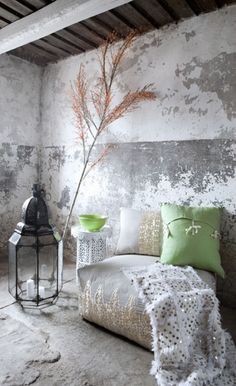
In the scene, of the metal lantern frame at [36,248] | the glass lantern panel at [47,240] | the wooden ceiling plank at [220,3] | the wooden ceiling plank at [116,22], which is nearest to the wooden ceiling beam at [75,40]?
the wooden ceiling plank at [116,22]

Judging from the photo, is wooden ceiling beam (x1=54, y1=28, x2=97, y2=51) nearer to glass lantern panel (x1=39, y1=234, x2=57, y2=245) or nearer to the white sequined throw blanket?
glass lantern panel (x1=39, y1=234, x2=57, y2=245)

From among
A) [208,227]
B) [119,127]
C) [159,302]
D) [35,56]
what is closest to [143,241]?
[208,227]

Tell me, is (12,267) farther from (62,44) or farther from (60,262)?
(62,44)

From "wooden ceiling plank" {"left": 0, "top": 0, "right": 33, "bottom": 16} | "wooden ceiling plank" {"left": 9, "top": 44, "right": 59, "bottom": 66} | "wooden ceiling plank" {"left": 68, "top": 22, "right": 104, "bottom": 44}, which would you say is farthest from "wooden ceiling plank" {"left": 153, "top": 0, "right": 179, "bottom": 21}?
"wooden ceiling plank" {"left": 9, "top": 44, "right": 59, "bottom": 66}

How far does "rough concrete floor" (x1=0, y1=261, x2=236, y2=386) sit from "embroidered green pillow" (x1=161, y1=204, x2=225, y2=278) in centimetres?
55

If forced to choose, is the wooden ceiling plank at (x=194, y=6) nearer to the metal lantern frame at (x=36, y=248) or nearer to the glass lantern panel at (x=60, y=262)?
the metal lantern frame at (x=36, y=248)

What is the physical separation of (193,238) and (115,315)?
0.82m

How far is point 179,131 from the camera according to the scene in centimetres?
281

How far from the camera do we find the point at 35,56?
12.4 feet

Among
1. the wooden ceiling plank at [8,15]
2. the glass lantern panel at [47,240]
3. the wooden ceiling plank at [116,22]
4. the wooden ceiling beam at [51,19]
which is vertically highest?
the wooden ceiling plank at [116,22]

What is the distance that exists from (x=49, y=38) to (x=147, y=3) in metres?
1.26

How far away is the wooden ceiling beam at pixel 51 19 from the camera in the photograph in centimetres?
204

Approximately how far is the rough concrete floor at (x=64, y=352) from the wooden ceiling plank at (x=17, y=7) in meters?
2.55

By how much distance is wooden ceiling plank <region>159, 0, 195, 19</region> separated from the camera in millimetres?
2492
